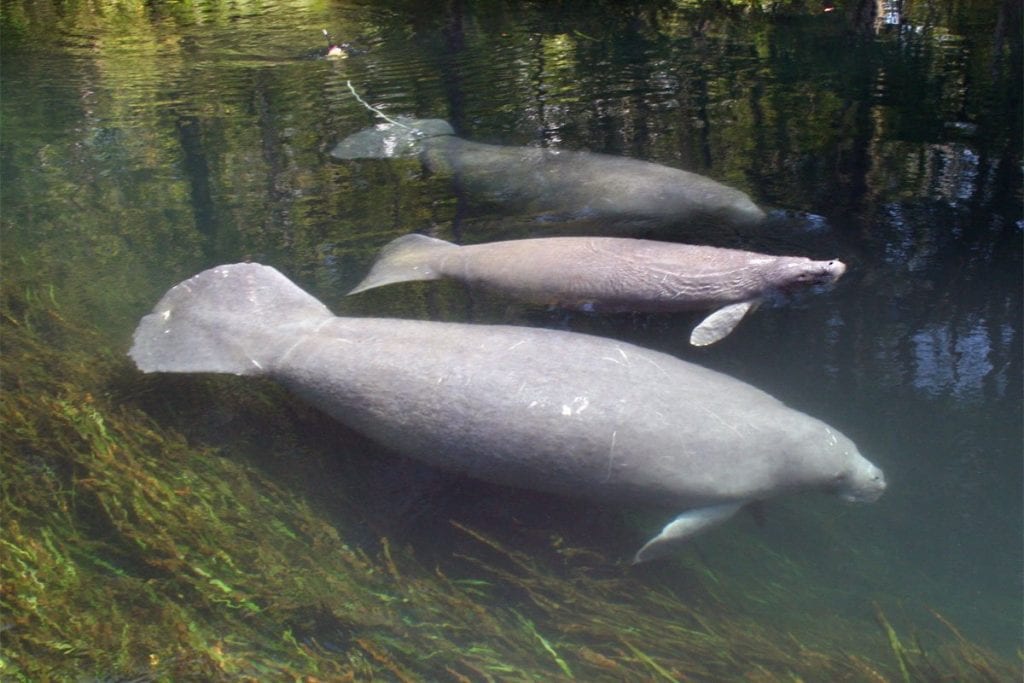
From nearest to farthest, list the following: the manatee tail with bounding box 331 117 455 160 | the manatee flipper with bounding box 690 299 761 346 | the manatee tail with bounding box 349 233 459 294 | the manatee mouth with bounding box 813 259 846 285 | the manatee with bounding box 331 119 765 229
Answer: the manatee flipper with bounding box 690 299 761 346
the manatee mouth with bounding box 813 259 846 285
the manatee tail with bounding box 349 233 459 294
the manatee with bounding box 331 119 765 229
the manatee tail with bounding box 331 117 455 160

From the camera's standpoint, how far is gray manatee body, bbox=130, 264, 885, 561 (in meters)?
3.77

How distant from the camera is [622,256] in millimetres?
5035

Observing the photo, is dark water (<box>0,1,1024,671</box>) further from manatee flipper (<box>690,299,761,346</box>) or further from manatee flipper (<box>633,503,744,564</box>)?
manatee flipper (<box>633,503,744,564</box>)

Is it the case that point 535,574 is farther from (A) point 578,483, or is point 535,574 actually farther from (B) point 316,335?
(B) point 316,335

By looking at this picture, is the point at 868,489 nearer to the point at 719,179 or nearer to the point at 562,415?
the point at 562,415

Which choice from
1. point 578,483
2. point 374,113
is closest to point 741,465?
point 578,483

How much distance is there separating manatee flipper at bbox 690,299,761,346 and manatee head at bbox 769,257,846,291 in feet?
0.80

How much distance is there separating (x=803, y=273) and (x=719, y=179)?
1.65 metres

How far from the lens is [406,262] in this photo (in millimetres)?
5195

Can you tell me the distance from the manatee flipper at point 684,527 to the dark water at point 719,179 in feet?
0.70

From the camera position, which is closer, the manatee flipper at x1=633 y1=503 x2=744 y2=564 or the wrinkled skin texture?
the manatee flipper at x1=633 y1=503 x2=744 y2=564

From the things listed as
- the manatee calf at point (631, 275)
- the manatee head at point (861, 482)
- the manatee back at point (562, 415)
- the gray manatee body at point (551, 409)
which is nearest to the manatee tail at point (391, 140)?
the manatee calf at point (631, 275)

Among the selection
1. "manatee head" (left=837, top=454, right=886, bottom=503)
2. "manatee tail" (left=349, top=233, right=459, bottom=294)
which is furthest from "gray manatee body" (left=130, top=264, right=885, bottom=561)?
"manatee tail" (left=349, top=233, right=459, bottom=294)

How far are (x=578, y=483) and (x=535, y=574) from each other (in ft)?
1.41
